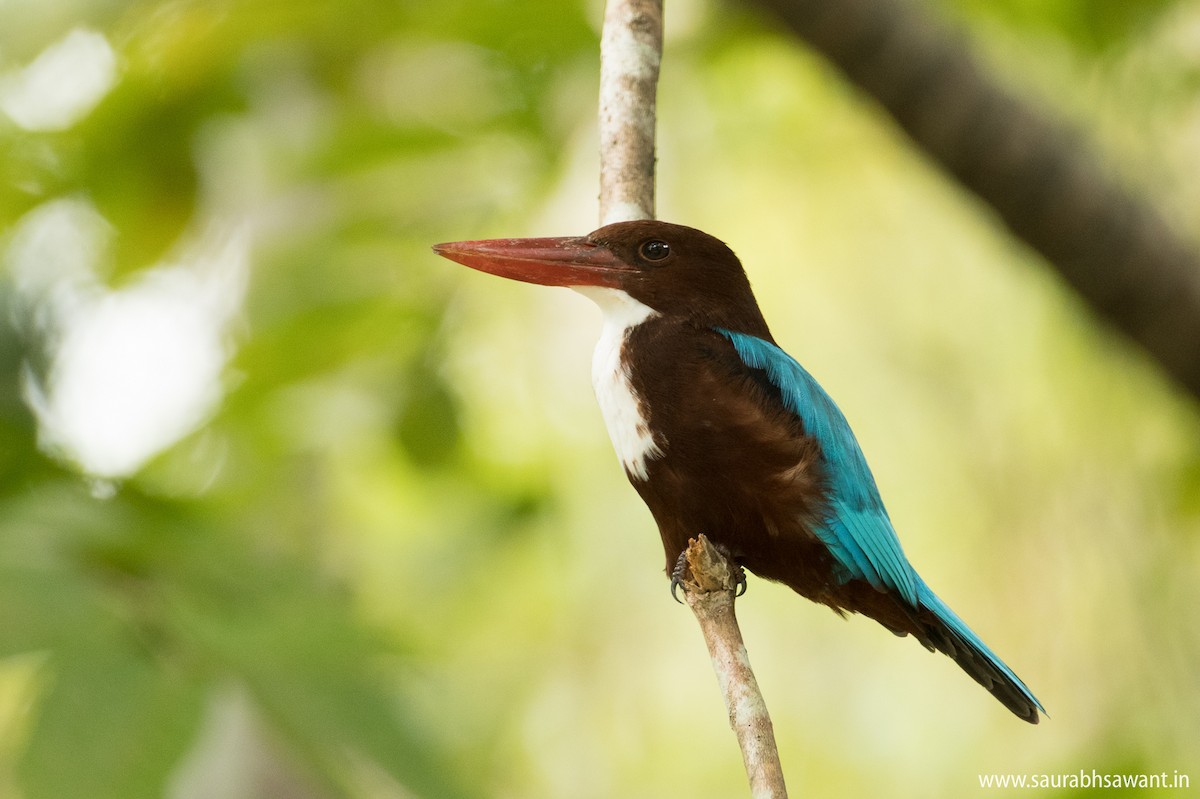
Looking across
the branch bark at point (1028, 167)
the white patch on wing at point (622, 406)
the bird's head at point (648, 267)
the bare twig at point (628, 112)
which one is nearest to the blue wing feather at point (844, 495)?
the bird's head at point (648, 267)

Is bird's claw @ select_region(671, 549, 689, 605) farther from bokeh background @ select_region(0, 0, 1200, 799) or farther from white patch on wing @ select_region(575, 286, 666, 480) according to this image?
bokeh background @ select_region(0, 0, 1200, 799)

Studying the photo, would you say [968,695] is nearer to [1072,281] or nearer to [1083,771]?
[1072,281]

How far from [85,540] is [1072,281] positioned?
8.46 feet

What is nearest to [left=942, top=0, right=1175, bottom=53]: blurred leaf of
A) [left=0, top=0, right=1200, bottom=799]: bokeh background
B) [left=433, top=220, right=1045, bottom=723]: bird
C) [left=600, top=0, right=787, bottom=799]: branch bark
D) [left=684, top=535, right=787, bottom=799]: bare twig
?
[left=0, top=0, right=1200, bottom=799]: bokeh background

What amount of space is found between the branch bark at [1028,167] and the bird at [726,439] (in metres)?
1.09

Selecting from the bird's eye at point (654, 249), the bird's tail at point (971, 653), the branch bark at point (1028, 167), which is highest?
the branch bark at point (1028, 167)

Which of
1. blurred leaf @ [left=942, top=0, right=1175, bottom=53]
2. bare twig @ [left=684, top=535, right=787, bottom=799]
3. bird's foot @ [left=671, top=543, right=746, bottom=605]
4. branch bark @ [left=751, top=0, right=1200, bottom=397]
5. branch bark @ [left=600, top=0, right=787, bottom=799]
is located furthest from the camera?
branch bark @ [left=751, top=0, right=1200, bottom=397]

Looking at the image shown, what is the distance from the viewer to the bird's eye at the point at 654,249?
251 cm

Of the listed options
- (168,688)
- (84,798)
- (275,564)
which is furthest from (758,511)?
(84,798)

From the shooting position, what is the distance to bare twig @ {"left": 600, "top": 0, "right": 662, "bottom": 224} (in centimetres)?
240

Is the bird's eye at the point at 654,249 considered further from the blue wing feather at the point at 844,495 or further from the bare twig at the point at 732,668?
the bare twig at the point at 732,668

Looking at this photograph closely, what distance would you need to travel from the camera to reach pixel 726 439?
2307 mm

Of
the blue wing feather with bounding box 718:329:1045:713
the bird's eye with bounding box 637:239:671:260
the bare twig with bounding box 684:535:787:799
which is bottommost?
the bare twig with bounding box 684:535:787:799

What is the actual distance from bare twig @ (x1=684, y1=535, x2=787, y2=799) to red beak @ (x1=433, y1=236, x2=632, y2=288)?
2.19ft
